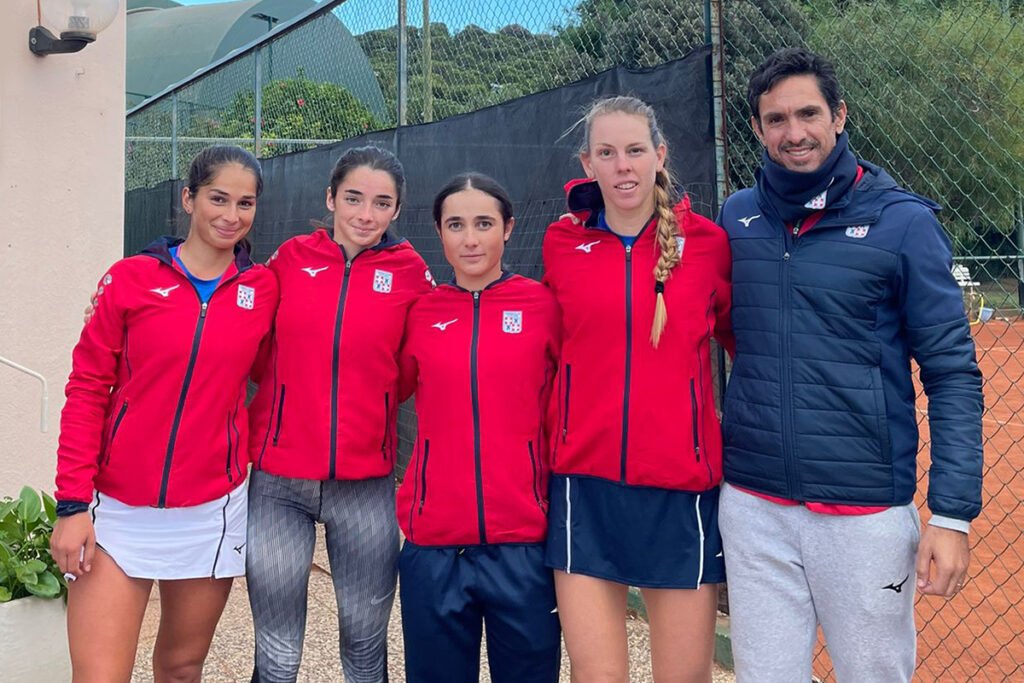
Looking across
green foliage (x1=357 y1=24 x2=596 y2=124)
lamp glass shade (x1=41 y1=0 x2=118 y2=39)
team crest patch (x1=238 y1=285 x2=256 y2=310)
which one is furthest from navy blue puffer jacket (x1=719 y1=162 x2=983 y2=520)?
lamp glass shade (x1=41 y1=0 x2=118 y2=39)

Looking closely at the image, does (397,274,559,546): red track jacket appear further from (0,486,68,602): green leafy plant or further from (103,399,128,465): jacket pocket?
(0,486,68,602): green leafy plant

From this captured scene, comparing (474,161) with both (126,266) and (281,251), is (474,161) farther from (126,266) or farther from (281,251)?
(126,266)

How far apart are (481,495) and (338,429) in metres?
0.46

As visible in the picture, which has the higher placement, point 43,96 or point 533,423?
point 43,96

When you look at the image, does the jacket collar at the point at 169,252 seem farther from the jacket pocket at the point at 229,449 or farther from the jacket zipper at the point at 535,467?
the jacket zipper at the point at 535,467

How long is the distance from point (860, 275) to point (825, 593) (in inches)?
30.4

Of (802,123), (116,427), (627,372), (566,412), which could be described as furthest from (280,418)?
(802,123)

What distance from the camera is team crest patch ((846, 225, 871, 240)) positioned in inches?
93.0

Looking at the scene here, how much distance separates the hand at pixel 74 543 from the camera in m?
2.59

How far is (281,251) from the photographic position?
302cm

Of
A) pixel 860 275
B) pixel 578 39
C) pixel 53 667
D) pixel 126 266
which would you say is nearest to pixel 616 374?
→ pixel 860 275

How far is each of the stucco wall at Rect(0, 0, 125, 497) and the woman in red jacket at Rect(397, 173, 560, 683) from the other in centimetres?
281

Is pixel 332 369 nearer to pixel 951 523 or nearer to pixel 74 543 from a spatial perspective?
pixel 74 543

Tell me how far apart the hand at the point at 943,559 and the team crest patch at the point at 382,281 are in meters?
1.59
